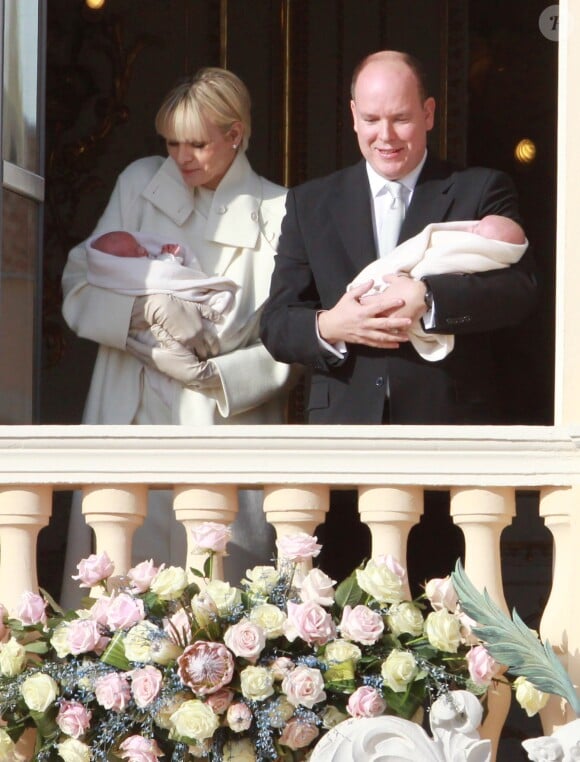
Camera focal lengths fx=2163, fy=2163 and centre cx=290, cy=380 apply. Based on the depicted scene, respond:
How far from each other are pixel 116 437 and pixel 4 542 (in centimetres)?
36

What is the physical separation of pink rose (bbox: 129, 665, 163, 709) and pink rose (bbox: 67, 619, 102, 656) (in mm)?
129

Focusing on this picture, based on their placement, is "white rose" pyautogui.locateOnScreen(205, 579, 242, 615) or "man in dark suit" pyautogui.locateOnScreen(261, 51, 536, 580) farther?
"man in dark suit" pyautogui.locateOnScreen(261, 51, 536, 580)

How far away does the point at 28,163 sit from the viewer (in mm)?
5387

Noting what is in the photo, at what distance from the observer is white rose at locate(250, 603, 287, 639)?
4.46 metres

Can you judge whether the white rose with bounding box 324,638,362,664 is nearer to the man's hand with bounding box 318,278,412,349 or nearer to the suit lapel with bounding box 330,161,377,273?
the man's hand with bounding box 318,278,412,349

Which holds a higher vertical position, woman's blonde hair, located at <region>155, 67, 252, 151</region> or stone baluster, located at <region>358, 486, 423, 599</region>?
woman's blonde hair, located at <region>155, 67, 252, 151</region>

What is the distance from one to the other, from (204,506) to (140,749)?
601 millimetres

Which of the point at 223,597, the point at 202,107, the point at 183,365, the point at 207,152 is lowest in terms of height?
the point at 223,597

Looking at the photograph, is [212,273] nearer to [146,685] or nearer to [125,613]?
[125,613]

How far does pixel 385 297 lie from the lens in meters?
5.00

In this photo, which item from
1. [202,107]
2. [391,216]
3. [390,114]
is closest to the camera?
[390,114]

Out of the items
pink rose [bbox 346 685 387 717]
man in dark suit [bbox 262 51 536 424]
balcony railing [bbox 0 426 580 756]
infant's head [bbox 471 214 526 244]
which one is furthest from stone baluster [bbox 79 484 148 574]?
infant's head [bbox 471 214 526 244]

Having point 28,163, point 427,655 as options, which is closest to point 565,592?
point 427,655

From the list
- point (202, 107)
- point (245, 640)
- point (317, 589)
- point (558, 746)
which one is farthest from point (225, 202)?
point (558, 746)
